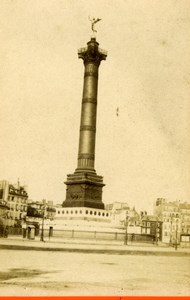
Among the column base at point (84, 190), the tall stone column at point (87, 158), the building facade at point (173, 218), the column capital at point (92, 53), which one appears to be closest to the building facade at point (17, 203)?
the building facade at point (173, 218)

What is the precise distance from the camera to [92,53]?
1781 inches

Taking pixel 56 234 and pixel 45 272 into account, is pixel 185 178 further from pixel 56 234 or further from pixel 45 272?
pixel 56 234

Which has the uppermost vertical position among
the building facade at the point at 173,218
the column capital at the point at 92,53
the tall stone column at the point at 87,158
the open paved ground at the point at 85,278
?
the column capital at the point at 92,53

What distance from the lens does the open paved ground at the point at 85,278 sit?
12.1 m

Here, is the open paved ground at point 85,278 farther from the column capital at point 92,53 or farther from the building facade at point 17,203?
the building facade at point 17,203

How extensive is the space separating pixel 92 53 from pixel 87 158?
10.8 metres

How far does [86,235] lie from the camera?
3653cm

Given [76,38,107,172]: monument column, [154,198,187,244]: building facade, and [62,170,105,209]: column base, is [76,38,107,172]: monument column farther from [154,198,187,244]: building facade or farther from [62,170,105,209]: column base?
[154,198,187,244]: building facade

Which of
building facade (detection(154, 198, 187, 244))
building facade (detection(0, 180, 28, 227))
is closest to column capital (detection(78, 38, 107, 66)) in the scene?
building facade (detection(154, 198, 187, 244))

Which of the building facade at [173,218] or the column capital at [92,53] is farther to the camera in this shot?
the building facade at [173,218]

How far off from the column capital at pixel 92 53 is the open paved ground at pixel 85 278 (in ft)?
101

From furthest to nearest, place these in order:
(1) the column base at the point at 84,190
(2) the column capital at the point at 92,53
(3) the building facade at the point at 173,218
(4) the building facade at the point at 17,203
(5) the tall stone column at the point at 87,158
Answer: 1. (4) the building facade at the point at 17,203
2. (3) the building facade at the point at 173,218
3. (2) the column capital at the point at 92,53
4. (5) the tall stone column at the point at 87,158
5. (1) the column base at the point at 84,190

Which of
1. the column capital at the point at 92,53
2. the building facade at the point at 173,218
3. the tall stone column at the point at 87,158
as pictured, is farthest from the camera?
the building facade at the point at 173,218

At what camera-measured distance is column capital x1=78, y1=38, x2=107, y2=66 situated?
45.1 meters
